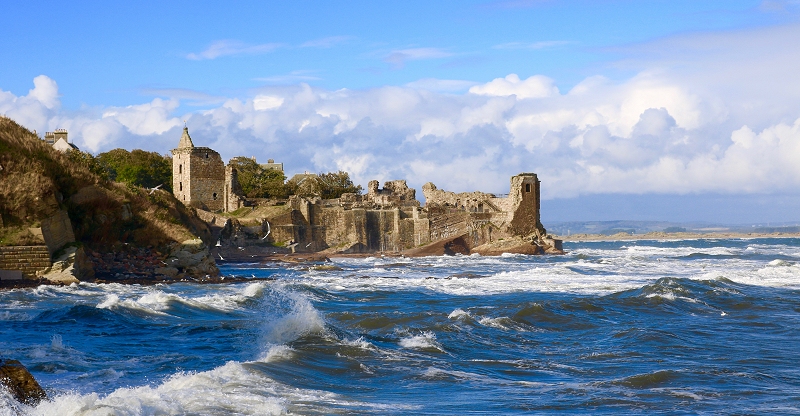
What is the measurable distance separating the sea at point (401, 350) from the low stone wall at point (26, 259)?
166 cm

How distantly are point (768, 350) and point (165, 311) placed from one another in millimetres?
11726

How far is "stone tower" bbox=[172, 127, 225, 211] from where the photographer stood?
51750 millimetres

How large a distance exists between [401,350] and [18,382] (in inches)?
→ 300

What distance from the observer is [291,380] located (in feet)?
38.6

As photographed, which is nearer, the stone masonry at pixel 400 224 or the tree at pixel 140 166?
the stone masonry at pixel 400 224

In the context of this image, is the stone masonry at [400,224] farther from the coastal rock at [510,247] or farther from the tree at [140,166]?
the tree at [140,166]

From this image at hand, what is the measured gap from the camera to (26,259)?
22328 millimetres

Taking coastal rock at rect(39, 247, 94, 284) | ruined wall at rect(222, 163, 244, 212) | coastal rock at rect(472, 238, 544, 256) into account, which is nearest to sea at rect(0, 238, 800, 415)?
coastal rock at rect(39, 247, 94, 284)

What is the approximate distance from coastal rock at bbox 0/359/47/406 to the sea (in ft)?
0.33

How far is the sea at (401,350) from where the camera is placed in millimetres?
10508

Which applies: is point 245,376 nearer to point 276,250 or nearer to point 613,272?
point 613,272

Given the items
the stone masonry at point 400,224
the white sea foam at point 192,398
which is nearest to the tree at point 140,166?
the stone masonry at point 400,224

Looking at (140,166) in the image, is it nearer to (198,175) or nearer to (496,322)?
(198,175)

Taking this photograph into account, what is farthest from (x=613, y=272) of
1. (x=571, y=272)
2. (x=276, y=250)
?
(x=276, y=250)
